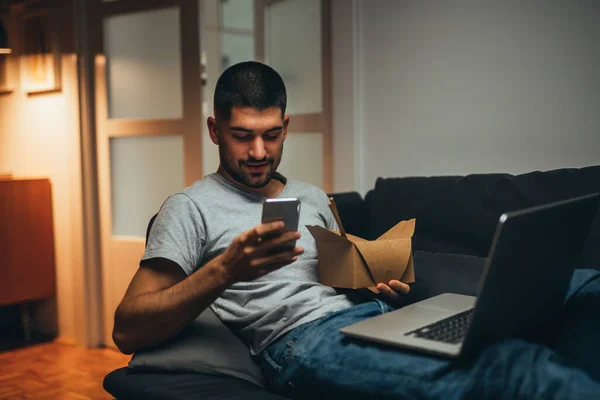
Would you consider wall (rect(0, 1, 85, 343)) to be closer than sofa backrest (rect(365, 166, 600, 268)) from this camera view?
No

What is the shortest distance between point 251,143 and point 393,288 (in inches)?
19.0

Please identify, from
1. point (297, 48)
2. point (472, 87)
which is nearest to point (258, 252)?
point (472, 87)

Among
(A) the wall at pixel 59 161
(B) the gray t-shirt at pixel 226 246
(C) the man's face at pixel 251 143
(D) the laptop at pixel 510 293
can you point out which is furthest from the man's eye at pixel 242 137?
(A) the wall at pixel 59 161

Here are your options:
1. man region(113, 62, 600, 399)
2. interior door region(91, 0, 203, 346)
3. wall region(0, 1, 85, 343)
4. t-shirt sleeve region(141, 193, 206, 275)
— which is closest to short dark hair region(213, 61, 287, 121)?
man region(113, 62, 600, 399)

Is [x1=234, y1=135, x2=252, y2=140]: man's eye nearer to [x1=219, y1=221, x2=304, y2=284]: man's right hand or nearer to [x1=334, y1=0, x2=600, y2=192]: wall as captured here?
[x1=219, y1=221, x2=304, y2=284]: man's right hand

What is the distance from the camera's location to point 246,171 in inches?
60.3

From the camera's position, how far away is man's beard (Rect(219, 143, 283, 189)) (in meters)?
1.53

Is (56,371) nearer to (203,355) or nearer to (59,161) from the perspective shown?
(59,161)

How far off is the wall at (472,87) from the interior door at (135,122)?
94 centimetres

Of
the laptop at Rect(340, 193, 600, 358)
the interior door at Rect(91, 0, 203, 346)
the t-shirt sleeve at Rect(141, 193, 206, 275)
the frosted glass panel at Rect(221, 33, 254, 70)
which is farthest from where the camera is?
the frosted glass panel at Rect(221, 33, 254, 70)

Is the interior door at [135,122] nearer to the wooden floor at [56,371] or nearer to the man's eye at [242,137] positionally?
the wooden floor at [56,371]

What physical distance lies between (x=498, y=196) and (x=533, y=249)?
747 mm

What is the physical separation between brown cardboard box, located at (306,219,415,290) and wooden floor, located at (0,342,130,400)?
1541 millimetres

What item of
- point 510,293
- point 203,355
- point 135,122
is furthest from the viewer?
point 135,122
